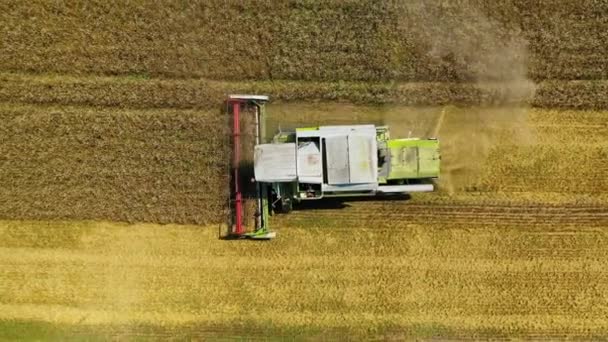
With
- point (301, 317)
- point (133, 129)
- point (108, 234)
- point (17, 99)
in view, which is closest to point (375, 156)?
point (301, 317)

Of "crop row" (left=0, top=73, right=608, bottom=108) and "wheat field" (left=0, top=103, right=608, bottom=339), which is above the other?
"crop row" (left=0, top=73, right=608, bottom=108)

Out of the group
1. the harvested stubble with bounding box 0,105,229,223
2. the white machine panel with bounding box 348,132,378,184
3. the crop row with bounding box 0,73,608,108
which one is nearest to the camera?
the white machine panel with bounding box 348,132,378,184

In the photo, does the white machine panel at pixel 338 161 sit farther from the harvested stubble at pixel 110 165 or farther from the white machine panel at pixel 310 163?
the harvested stubble at pixel 110 165

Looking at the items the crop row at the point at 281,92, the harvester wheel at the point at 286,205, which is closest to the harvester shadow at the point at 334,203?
the harvester wheel at the point at 286,205

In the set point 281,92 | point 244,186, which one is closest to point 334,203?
point 244,186

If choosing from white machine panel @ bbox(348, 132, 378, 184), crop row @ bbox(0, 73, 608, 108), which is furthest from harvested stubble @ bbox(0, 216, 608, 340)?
crop row @ bbox(0, 73, 608, 108)

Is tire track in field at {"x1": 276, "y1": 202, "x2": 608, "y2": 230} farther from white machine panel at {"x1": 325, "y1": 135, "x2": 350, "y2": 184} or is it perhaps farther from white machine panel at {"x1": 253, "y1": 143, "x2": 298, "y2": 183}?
white machine panel at {"x1": 253, "y1": 143, "x2": 298, "y2": 183}

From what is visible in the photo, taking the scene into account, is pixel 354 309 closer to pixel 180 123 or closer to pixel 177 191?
pixel 177 191
